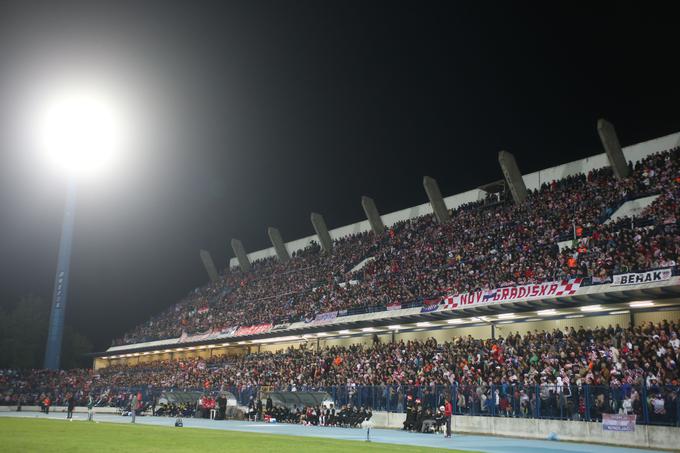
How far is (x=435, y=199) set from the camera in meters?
49.8

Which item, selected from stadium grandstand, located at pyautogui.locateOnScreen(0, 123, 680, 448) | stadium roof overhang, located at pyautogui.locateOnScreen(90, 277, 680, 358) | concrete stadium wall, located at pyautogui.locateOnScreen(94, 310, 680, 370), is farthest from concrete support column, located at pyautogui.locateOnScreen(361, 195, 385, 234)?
stadium roof overhang, located at pyautogui.locateOnScreen(90, 277, 680, 358)

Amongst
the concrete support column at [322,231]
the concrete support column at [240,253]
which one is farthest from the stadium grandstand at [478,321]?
the concrete support column at [240,253]

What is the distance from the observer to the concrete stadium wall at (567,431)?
19.0 metres

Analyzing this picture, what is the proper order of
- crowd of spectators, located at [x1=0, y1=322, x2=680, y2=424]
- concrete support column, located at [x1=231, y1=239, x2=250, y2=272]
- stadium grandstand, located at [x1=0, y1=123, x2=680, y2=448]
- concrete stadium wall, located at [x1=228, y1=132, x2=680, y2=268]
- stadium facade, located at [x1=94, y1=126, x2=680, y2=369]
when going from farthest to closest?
concrete support column, located at [x1=231, y1=239, x2=250, y2=272], concrete stadium wall, located at [x1=228, y1=132, x2=680, y2=268], stadium facade, located at [x1=94, y1=126, x2=680, y2=369], stadium grandstand, located at [x1=0, y1=123, x2=680, y2=448], crowd of spectators, located at [x1=0, y1=322, x2=680, y2=424]

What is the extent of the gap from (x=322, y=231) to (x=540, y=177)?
25.4 m

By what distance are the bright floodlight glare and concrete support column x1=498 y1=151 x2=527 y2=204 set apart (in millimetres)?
29571

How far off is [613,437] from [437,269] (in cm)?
2049

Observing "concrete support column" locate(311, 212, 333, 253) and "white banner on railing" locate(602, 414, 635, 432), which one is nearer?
"white banner on railing" locate(602, 414, 635, 432)

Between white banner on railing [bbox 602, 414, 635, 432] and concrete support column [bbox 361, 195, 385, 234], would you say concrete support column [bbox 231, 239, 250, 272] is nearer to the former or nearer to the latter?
concrete support column [bbox 361, 195, 385, 234]

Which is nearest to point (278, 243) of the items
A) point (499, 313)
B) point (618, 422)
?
point (499, 313)

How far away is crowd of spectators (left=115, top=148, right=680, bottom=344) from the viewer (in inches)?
1167

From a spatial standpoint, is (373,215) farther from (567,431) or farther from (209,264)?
(567,431)

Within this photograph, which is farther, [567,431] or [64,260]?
[64,260]

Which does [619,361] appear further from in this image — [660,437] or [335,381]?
[335,381]
